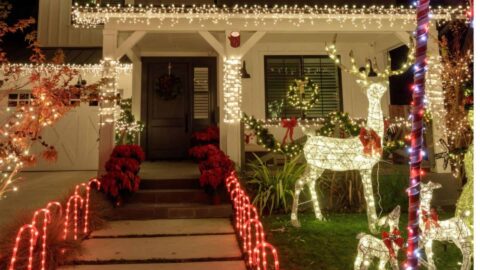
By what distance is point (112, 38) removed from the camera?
700cm

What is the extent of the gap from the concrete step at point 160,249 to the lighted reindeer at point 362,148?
4.55 ft

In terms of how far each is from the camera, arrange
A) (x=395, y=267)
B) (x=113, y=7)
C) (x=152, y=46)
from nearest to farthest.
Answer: (x=395, y=267), (x=113, y=7), (x=152, y=46)

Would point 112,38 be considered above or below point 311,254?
above

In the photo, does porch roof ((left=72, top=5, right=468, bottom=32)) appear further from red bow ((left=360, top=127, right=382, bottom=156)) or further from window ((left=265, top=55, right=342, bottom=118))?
red bow ((left=360, top=127, right=382, bottom=156))

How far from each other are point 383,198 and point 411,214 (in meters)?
5.26

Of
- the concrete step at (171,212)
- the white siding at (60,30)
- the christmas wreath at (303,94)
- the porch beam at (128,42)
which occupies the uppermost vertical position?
the white siding at (60,30)

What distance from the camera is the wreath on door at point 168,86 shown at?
9477mm

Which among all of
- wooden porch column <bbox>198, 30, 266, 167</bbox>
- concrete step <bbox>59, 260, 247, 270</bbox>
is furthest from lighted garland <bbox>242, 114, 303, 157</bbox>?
concrete step <bbox>59, 260, 247, 270</bbox>

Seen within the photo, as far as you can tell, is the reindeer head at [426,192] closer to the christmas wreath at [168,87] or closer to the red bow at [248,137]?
the red bow at [248,137]

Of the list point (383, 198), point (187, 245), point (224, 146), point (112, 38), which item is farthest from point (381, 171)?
point (112, 38)

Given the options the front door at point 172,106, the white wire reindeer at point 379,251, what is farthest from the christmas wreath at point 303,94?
the white wire reindeer at point 379,251

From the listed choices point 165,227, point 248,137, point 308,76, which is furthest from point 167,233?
point 308,76

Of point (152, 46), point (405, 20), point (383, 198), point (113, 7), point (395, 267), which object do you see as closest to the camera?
point (395, 267)

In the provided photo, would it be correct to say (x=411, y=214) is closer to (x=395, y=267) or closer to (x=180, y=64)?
(x=395, y=267)
